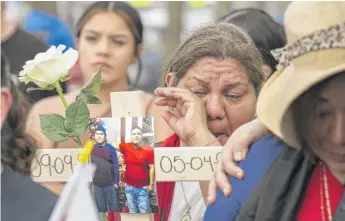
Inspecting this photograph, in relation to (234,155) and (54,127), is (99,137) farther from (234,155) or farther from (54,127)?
(234,155)

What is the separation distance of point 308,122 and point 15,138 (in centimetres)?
95

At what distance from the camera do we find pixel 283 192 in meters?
2.44

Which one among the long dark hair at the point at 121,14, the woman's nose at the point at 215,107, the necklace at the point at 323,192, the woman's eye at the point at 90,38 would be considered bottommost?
the necklace at the point at 323,192

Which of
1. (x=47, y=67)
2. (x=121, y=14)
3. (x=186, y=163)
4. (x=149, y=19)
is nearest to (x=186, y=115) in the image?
(x=186, y=163)

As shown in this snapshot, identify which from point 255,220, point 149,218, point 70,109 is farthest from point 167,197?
point 255,220

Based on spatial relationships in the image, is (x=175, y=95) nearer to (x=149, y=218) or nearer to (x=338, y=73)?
(x=149, y=218)

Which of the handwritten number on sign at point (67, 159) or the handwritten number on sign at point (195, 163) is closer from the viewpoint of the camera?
the handwritten number on sign at point (195, 163)

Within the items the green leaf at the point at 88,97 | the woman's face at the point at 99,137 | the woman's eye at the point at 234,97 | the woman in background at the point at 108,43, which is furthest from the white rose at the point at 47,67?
the woman in background at the point at 108,43

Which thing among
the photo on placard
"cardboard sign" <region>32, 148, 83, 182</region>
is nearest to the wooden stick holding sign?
the photo on placard

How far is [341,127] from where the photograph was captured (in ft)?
7.80

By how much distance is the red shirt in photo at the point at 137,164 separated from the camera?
2.94m

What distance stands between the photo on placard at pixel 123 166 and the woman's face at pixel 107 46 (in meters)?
1.68

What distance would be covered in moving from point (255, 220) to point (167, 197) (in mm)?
716

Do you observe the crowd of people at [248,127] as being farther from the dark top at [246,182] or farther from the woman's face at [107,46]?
the woman's face at [107,46]
